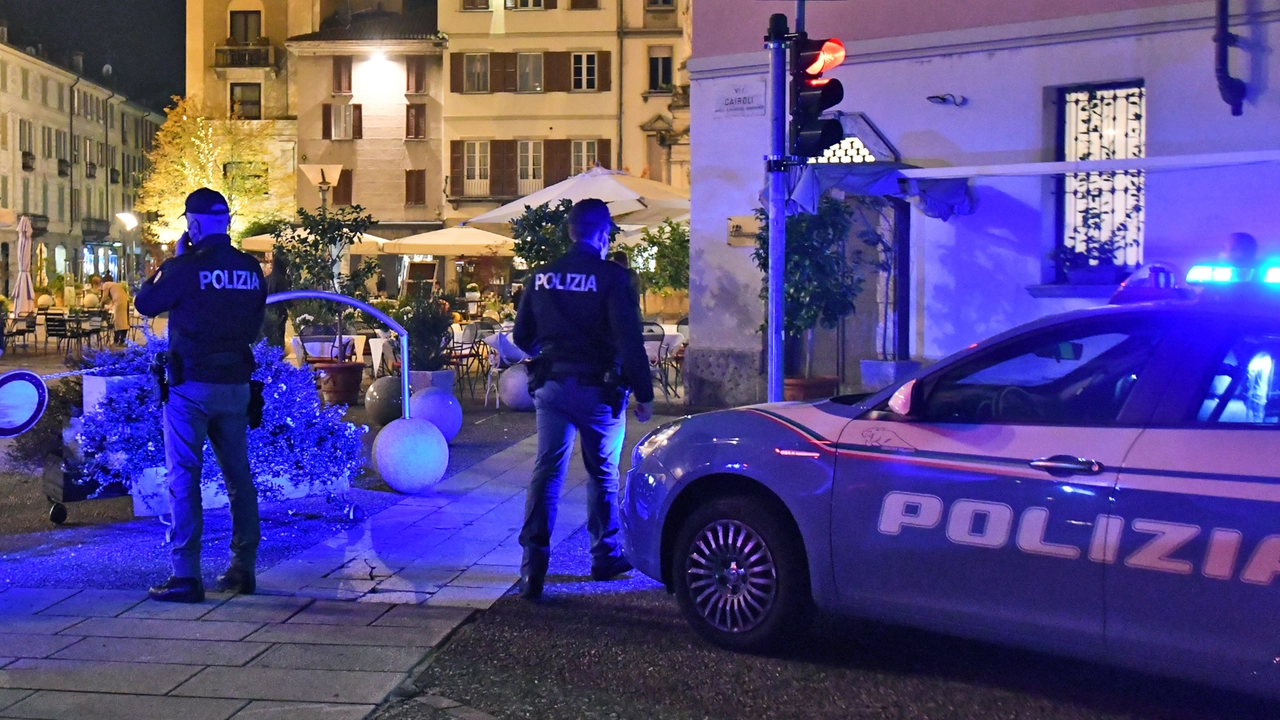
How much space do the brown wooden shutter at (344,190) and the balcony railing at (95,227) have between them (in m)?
30.9

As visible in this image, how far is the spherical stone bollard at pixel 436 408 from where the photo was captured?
10.9 metres

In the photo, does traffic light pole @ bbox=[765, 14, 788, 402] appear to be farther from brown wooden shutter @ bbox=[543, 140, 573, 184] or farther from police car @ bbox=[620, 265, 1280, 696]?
brown wooden shutter @ bbox=[543, 140, 573, 184]

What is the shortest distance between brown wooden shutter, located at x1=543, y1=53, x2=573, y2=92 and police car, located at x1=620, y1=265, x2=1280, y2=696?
42633 mm

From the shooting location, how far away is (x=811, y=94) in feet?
26.2

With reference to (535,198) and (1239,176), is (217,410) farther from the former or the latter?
(535,198)

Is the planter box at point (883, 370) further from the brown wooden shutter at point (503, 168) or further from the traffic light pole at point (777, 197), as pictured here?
the brown wooden shutter at point (503, 168)

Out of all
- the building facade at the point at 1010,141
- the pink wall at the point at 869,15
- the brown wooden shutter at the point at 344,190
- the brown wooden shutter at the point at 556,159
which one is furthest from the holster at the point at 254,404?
the brown wooden shutter at the point at 344,190

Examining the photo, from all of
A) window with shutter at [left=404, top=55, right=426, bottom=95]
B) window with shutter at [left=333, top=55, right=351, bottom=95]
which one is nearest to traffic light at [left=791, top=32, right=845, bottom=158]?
window with shutter at [left=404, top=55, right=426, bottom=95]

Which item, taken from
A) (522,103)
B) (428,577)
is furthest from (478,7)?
(428,577)

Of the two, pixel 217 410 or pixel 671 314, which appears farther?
pixel 671 314

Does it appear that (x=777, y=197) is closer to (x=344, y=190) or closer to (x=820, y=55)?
(x=820, y=55)

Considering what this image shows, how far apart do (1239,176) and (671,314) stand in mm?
A: 22497

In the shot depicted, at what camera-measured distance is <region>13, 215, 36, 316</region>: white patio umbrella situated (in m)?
27.5

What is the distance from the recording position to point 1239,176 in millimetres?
11305
